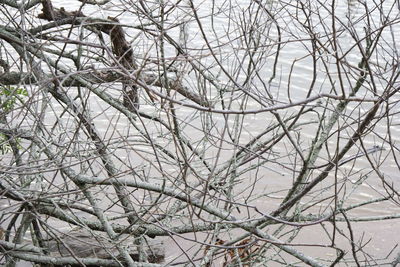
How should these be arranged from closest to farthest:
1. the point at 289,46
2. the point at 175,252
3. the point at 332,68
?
the point at 175,252
the point at 332,68
the point at 289,46

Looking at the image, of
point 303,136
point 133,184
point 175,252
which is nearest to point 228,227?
point 133,184

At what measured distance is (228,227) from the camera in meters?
4.70

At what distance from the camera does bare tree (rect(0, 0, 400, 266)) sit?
11.1 feet

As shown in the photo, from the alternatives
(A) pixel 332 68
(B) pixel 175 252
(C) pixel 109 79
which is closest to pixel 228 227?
(C) pixel 109 79

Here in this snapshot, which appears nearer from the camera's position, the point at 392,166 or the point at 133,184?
the point at 133,184

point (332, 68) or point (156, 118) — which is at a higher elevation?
point (332, 68)

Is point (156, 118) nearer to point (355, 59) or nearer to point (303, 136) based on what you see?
point (303, 136)

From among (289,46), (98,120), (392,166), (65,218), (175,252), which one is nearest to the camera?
(65,218)

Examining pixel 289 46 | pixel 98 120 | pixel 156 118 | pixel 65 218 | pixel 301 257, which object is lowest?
pixel 301 257

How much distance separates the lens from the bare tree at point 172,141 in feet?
11.1

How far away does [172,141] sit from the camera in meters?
5.75

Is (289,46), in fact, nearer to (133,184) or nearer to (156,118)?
(156,118)

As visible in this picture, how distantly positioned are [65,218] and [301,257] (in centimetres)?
161

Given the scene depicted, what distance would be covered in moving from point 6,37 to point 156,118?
115 cm
